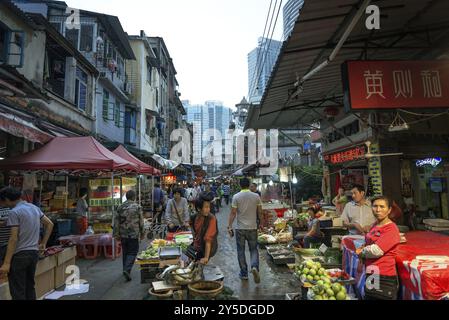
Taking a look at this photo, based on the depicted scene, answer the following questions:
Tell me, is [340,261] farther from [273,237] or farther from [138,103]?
[138,103]

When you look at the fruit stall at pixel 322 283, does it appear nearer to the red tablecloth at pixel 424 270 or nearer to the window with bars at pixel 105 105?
the red tablecloth at pixel 424 270

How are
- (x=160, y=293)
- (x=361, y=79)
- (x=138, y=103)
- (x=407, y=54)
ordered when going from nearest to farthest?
(x=160, y=293), (x=361, y=79), (x=407, y=54), (x=138, y=103)

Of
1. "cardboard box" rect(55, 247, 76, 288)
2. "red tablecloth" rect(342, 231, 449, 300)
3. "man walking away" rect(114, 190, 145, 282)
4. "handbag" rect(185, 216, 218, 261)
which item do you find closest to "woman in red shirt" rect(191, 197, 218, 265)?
"handbag" rect(185, 216, 218, 261)

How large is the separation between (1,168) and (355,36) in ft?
28.3

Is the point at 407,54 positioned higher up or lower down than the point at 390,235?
higher up

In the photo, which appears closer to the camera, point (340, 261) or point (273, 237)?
point (340, 261)

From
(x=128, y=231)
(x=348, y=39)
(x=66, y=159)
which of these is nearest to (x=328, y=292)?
(x=128, y=231)

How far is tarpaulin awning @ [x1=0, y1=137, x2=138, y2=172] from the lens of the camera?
7430 mm

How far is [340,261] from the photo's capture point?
6.23 metres

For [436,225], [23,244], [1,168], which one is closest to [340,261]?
[436,225]

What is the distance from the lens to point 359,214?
600cm

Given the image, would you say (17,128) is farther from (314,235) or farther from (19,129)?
(314,235)

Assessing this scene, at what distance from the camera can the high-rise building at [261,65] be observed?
37.1 feet

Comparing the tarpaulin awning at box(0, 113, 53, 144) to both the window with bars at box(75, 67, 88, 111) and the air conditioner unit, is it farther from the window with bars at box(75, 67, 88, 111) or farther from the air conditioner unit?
the air conditioner unit
